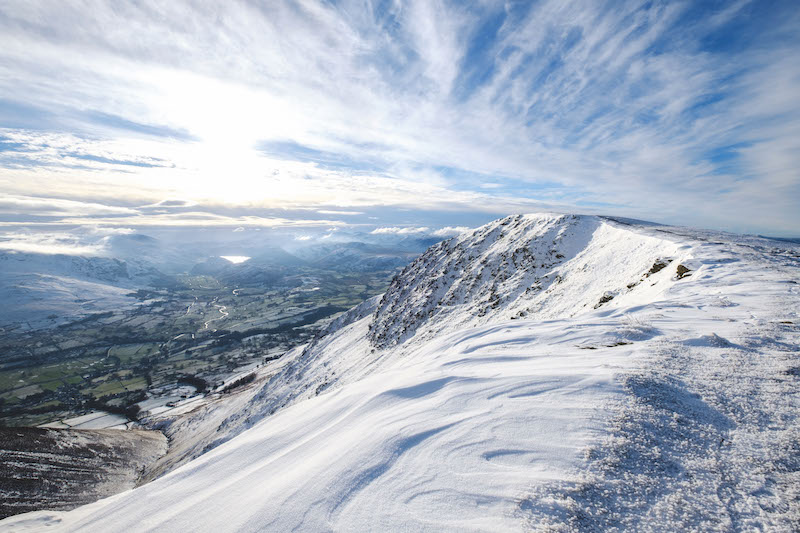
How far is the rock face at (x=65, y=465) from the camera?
33.8 metres

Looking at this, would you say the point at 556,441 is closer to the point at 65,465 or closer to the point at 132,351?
the point at 65,465

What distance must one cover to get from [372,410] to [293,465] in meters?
2.02

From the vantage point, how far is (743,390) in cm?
584

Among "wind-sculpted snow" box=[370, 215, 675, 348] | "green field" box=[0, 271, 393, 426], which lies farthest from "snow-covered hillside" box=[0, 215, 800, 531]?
"green field" box=[0, 271, 393, 426]

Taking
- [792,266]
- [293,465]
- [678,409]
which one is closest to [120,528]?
[293,465]

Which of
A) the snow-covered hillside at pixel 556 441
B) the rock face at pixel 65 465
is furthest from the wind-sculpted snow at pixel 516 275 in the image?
the rock face at pixel 65 465

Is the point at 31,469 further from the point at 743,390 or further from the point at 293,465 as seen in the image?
the point at 743,390

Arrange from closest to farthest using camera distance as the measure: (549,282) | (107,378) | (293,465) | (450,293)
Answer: (293,465)
(549,282)
(450,293)
(107,378)

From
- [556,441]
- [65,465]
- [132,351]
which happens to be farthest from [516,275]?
[132,351]

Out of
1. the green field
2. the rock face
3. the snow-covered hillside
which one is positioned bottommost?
the green field

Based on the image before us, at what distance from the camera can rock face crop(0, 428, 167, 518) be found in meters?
33.8

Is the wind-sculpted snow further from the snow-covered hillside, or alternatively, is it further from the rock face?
the rock face

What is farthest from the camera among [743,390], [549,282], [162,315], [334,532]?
[162,315]

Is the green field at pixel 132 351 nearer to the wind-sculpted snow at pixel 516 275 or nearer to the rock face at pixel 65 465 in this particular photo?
the rock face at pixel 65 465
